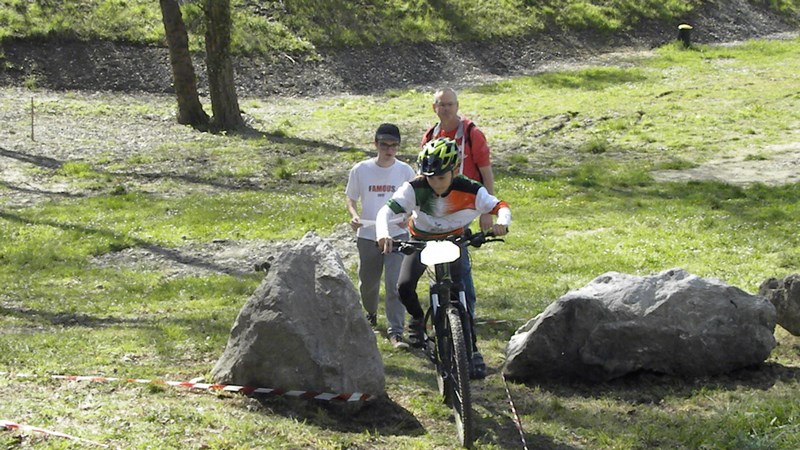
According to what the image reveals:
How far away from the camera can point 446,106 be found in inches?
337

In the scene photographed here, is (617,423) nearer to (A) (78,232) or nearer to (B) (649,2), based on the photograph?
(A) (78,232)

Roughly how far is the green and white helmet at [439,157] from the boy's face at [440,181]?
0.05 metres

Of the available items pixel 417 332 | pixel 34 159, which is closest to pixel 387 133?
pixel 417 332

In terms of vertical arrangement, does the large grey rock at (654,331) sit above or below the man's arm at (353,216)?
below

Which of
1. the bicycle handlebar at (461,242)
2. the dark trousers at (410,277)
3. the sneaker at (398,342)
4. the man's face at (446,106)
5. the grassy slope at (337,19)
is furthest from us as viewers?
the grassy slope at (337,19)

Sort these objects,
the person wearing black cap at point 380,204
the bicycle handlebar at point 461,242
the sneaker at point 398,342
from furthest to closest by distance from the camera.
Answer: the sneaker at point 398,342 < the person wearing black cap at point 380,204 < the bicycle handlebar at point 461,242

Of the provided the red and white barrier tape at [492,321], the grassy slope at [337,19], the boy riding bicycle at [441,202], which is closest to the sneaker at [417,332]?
the boy riding bicycle at [441,202]

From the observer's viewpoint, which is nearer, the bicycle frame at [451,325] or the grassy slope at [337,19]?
the bicycle frame at [451,325]

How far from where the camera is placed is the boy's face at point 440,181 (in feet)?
23.0

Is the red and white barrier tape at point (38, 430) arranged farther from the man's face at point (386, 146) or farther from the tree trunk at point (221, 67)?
the tree trunk at point (221, 67)

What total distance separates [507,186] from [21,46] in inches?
661

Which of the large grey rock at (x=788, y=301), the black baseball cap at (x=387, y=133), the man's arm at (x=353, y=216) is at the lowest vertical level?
the large grey rock at (x=788, y=301)

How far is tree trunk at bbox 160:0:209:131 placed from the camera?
2423 centimetres

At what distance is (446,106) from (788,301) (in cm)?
308
